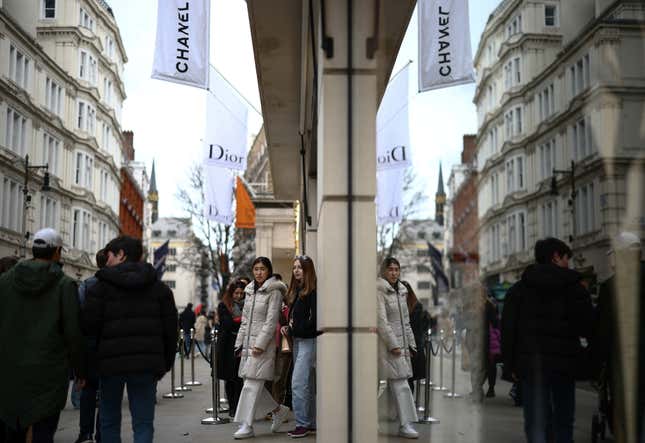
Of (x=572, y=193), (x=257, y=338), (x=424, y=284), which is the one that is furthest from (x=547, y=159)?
(x=257, y=338)

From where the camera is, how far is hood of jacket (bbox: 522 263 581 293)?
4121 mm

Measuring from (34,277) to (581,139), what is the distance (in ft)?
14.2

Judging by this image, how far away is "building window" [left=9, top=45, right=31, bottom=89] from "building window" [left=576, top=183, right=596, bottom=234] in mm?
10665

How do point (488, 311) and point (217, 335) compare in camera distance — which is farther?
point (217, 335)

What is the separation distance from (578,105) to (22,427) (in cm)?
463

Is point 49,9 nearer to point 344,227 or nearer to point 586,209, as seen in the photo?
point 344,227

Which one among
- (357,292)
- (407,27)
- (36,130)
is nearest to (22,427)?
(357,292)

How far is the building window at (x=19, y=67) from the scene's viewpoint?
12.6 meters

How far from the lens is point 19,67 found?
13.8 m

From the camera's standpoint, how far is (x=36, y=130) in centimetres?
1564

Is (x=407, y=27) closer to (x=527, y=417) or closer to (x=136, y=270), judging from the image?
(x=136, y=270)

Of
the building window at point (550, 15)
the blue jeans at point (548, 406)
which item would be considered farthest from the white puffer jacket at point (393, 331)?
the building window at point (550, 15)

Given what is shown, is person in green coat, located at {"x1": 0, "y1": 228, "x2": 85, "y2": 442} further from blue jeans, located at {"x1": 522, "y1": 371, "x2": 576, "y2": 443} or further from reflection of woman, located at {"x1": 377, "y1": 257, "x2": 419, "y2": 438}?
blue jeans, located at {"x1": 522, "y1": 371, "x2": 576, "y2": 443}

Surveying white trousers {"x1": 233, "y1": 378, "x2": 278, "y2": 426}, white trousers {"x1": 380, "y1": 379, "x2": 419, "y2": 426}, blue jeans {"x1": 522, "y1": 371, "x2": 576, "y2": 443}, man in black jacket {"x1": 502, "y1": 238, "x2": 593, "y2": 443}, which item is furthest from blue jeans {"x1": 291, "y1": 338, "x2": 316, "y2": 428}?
blue jeans {"x1": 522, "y1": 371, "x2": 576, "y2": 443}
